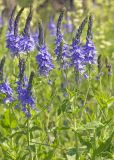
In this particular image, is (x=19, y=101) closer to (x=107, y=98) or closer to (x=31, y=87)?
(x=31, y=87)

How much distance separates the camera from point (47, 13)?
32.3 feet

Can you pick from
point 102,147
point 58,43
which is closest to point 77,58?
point 58,43

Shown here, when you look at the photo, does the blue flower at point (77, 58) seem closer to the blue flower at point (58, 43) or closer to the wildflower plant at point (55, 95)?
the wildflower plant at point (55, 95)

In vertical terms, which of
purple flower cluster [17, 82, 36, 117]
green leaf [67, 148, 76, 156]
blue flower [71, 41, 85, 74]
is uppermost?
blue flower [71, 41, 85, 74]


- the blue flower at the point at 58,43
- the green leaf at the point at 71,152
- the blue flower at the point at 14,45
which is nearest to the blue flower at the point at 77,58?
the blue flower at the point at 58,43

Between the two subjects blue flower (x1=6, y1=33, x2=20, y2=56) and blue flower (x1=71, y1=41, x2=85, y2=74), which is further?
blue flower (x1=6, y1=33, x2=20, y2=56)

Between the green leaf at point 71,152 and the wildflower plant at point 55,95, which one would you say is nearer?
the wildflower plant at point 55,95

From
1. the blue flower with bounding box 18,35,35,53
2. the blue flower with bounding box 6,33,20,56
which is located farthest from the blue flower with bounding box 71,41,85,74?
the blue flower with bounding box 6,33,20,56

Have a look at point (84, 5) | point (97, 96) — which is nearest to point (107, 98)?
point (97, 96)

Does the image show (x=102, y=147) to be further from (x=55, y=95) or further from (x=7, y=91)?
(x=7, y=91)

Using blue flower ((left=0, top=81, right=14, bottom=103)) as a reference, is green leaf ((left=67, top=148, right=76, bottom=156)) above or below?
below

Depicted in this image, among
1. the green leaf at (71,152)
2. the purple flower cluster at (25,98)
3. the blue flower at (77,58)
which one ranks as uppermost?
the blue flower at (77,58)

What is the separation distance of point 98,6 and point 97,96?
7613 millimetres

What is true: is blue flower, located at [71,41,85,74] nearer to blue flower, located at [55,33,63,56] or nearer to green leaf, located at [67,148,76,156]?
blue flower, located at [55,33,63,56]
